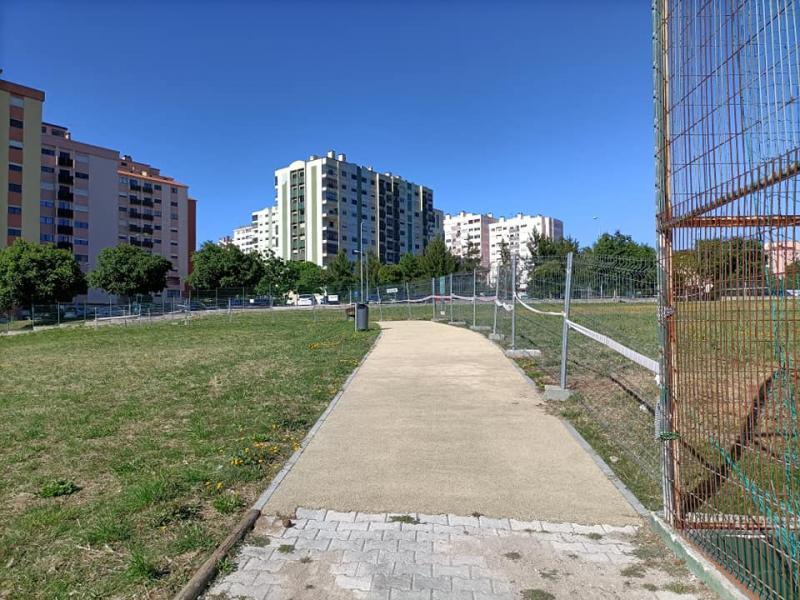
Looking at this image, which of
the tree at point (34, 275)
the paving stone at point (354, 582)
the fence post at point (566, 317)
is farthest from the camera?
the tree at point (34, 275)

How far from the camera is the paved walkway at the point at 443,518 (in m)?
3.19

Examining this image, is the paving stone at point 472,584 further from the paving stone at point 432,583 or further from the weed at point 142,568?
the weed at point 142,568

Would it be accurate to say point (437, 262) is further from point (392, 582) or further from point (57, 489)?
point (392, 582)

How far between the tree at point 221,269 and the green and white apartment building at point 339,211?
31.6 meters

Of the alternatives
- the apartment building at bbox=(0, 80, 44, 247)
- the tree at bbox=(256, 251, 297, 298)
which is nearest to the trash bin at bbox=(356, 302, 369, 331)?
the tree at bbox=(256, 251, 297, 298)

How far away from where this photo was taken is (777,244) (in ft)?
8.83

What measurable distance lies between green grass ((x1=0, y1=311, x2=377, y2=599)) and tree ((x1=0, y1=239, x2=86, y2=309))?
146 ft

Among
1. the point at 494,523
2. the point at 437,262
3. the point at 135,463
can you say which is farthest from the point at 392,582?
the point at 437,262

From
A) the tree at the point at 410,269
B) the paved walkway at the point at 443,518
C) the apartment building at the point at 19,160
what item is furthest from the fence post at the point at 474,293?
the apartment building at the point at 19,160

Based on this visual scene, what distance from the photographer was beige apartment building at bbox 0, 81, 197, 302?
67812mm

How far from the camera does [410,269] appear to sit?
7512 cm

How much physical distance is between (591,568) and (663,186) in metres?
2.48

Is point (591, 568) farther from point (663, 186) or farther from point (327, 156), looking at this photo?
point (327, 156)

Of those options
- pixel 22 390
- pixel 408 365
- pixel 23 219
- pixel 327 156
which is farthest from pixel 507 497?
pixel 327 156
